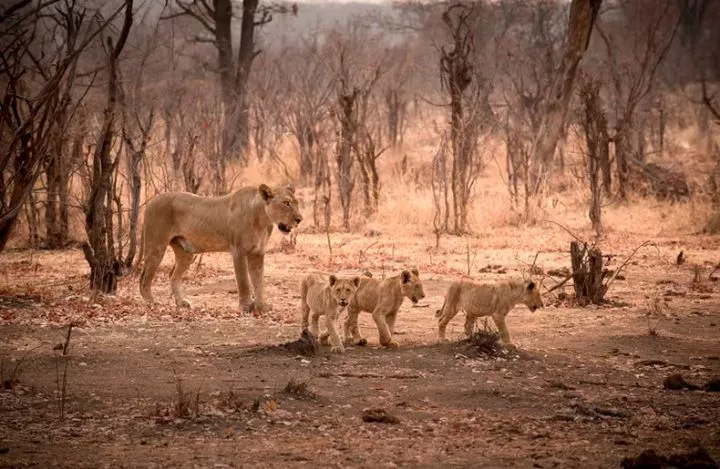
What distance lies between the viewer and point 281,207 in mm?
10109

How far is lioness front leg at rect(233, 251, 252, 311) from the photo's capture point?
10273mm

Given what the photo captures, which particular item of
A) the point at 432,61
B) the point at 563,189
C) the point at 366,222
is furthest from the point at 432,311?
the point at 432,61

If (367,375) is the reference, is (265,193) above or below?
above

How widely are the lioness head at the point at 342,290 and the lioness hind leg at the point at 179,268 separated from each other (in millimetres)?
2907

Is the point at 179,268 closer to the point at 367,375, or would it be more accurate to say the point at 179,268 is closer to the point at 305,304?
the point at 305,304

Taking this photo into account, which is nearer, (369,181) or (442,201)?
(442,201)

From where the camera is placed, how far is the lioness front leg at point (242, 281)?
10.3 meters

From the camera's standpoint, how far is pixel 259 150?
26797 mm

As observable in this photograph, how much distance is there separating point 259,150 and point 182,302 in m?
16.4

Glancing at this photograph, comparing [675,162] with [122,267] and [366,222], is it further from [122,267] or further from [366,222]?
[122,267]

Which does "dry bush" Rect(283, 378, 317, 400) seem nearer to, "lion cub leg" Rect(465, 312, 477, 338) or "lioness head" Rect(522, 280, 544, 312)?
"lion cub leg" Rect(465, 312, 477, 338)

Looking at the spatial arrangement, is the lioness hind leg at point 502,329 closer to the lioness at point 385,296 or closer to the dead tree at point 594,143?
the lioness at point 385,296

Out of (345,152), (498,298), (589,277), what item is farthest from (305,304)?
(345,152)

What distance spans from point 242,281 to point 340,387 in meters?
3.23
